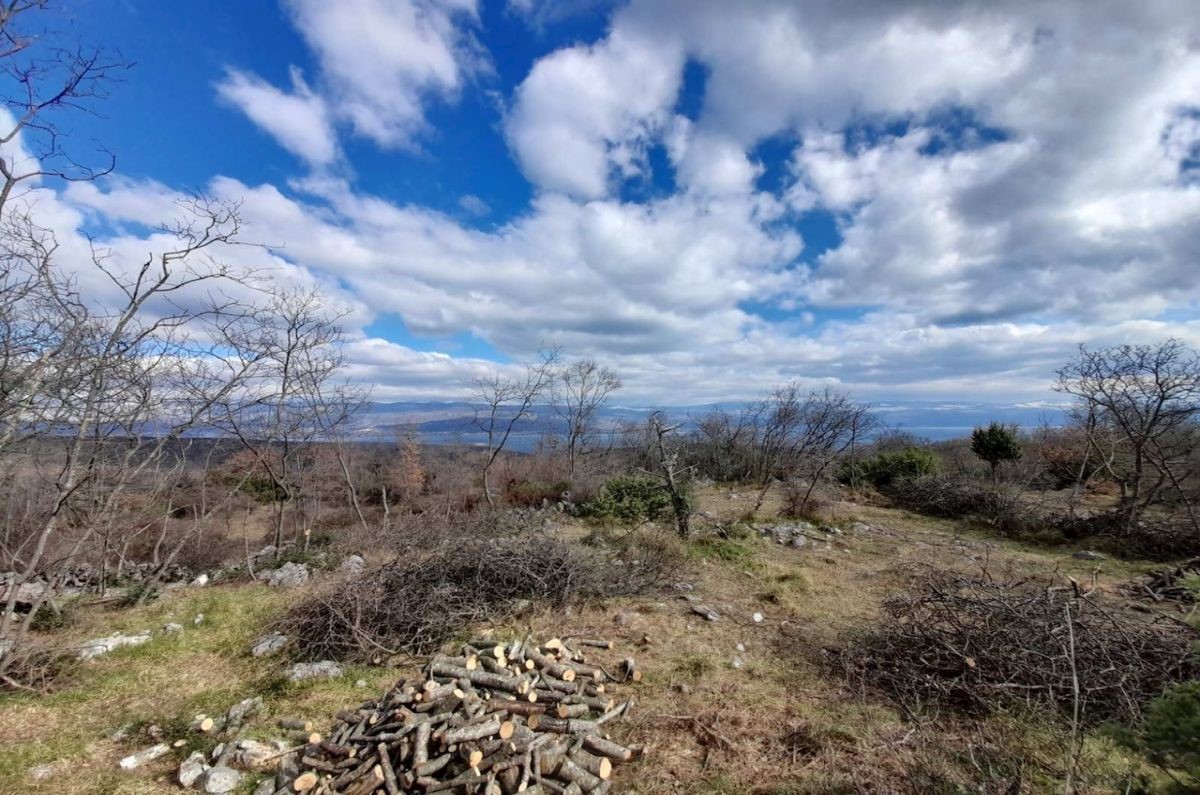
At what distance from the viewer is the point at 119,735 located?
12.3 feet

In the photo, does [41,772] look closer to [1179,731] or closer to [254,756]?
[254,756]

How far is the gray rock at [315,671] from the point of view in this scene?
4551 millimetres

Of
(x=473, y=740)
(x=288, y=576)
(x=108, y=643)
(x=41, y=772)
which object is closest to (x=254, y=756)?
(x=41, y=772)

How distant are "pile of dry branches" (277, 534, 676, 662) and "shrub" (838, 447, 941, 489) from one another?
11836 millimetres

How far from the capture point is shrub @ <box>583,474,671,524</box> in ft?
36.4

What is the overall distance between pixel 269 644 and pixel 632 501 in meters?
7.44

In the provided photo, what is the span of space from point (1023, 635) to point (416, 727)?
4819 mm

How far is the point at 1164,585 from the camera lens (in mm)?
7016

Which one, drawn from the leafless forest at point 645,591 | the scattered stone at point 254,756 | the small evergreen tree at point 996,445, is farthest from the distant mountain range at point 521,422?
the scattered stone at point 254,756

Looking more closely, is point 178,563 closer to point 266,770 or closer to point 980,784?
point 266,770

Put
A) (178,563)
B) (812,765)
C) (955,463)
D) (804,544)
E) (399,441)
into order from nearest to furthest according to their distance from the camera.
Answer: (812,765) < (804,544) < (178,563) < (955,463) < (399,441)

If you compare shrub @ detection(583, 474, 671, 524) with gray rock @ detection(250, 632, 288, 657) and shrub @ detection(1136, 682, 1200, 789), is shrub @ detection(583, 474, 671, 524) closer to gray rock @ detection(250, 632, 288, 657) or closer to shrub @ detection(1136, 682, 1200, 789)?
gray rock @ detection(250, 632, 288, 657)

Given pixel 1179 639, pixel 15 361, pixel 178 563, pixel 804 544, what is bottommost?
pixel 178 563

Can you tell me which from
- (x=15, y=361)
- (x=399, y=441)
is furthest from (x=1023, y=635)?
(x=399, y=441)
